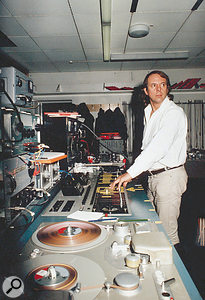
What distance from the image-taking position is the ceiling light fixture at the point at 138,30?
3564 millimetres

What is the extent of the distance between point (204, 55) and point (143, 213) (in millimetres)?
4572

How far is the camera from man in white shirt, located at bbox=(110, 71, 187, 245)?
5.81ft

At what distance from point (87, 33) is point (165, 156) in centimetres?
273

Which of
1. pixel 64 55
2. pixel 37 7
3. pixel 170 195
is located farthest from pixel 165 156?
pixel 64 55

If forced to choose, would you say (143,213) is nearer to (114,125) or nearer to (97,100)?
(114,125)

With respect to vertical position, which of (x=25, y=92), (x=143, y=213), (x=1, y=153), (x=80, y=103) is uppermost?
(x=80, y=103)

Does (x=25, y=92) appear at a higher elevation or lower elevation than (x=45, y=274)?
higher

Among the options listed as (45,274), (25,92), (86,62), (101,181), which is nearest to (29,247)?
(45,274)

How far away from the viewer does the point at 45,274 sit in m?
0.73

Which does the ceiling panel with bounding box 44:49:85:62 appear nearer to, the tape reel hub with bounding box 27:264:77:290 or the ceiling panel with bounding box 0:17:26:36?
the ceiling panel with bounding box 0:17:26:36

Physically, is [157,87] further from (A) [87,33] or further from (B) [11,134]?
(A) [87,33]

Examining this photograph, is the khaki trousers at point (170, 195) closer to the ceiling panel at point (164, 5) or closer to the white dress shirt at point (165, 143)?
the white dress shirt at point (165, 143)

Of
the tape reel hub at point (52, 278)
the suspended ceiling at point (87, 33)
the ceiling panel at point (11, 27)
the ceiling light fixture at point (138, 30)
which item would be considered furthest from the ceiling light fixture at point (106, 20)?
the tape reel hub at point (52, 278)

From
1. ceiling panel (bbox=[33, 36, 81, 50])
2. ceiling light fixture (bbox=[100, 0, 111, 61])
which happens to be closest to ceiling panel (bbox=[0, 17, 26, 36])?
ceiling panel (bbox=[33, 36, 81, 50])
